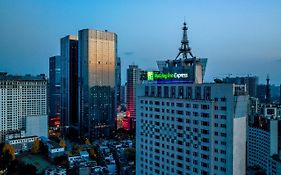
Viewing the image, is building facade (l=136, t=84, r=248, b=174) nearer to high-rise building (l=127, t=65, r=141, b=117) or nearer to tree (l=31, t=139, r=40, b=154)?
tree (l=31, t=139, r=40, b=154)

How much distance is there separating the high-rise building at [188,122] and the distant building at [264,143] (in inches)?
549

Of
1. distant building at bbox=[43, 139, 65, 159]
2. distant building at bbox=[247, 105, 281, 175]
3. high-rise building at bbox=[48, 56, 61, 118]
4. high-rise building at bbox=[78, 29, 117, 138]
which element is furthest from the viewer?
high-rise building at bbox=[48, 56, 61, 118]

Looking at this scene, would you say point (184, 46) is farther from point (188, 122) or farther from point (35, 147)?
point (35, 147)

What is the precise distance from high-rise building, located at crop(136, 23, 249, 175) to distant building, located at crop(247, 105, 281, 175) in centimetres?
1394

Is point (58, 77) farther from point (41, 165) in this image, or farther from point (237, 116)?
point (237, 116)

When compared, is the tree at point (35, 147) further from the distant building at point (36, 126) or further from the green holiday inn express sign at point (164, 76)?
the green holiday inn express sign at point (164, 76)

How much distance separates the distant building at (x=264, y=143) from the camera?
28.9 meters

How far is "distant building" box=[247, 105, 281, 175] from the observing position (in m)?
28.9

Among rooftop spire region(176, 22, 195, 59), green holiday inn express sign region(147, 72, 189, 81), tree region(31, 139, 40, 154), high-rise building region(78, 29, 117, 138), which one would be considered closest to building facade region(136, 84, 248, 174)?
green holiday inn express sign region(147, 72, 189, 81)

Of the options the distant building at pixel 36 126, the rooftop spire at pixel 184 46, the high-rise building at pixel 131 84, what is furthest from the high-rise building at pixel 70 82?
the rooftop spire at pixel 184 46

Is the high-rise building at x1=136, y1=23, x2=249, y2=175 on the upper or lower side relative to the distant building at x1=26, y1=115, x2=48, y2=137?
upper

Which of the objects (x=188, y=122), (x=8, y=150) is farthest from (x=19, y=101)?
(x=188, y=122)

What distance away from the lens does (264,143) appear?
1271 inches

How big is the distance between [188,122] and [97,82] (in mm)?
39953
